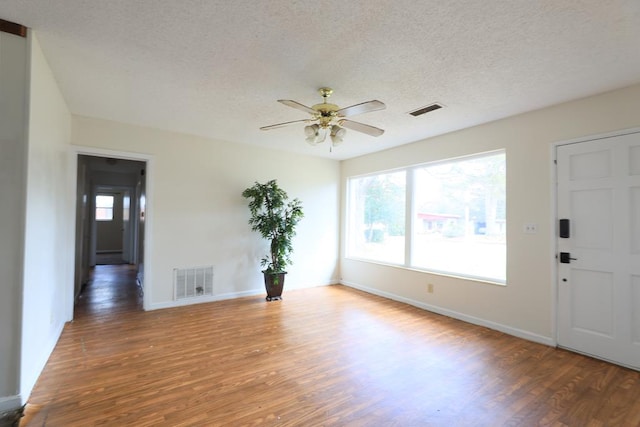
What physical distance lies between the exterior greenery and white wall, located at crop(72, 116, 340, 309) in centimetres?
33

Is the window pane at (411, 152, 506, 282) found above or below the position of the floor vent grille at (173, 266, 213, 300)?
above

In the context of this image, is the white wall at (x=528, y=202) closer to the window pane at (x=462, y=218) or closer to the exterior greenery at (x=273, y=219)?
the window pane at (x=462, y=218)

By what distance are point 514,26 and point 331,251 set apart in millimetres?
4745

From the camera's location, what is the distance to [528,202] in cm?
349

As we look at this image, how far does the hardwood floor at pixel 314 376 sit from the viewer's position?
2.04m

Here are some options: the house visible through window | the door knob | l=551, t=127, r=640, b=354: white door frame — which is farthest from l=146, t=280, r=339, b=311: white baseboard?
the house visible through window

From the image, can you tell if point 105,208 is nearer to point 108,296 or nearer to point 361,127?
point 108,296

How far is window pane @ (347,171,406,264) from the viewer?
5.19 m

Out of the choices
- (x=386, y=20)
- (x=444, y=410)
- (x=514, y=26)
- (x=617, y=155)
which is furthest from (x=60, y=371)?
(x=617, y=155)

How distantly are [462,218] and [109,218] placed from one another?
1069 centimetres

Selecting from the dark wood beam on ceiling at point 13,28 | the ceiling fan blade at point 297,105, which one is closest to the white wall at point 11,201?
the dark wood beam on ceiling at point 13,28

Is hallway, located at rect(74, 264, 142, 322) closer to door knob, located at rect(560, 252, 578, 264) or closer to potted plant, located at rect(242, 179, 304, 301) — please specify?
potted plant, located at rect(242, 179, 304, 301)

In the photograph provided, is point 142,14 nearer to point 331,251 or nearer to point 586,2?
point 586,2

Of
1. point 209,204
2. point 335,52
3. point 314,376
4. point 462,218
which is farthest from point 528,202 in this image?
point 209,204
